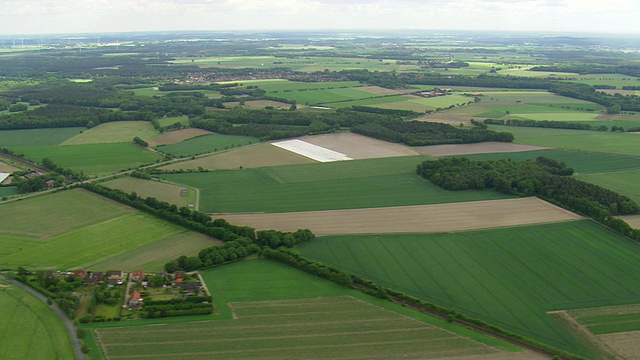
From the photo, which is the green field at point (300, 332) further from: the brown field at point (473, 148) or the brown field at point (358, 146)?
the brown field at point (473, 148)

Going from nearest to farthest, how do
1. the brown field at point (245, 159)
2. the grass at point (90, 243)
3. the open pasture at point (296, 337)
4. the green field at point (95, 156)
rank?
the open pasture at point (296, 337), the grass at point (90, 243), the green field at point (95, 156), the brown field at point (245, 159)

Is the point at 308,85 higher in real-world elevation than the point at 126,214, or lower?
higher

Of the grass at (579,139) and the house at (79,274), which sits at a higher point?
the grass at (579,139)

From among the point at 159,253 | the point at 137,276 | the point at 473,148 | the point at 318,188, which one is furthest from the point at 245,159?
the point at 137,276

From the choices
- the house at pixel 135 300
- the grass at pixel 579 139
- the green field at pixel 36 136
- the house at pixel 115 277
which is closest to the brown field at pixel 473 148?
Result: the grass at pixel 579 139

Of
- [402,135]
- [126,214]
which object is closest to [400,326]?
[126,214]

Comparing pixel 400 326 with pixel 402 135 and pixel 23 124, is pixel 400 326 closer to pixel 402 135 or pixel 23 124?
pixel 402 135
